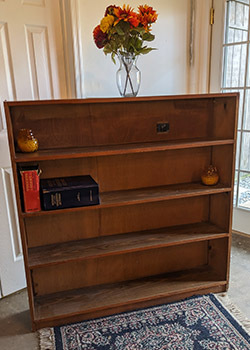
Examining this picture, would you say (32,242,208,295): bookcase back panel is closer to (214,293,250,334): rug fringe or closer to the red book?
(214,293,250,334): rug fringe

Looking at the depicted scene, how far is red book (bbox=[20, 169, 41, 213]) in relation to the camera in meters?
1.48

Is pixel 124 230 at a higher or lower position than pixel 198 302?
higher

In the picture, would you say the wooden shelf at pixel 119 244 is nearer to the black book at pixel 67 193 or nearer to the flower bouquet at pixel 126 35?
the black book at pixel 67 193

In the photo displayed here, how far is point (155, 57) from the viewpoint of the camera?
92.3 inches

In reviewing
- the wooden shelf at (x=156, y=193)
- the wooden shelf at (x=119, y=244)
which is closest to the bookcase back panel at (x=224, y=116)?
the wooden shelf at (x=156, y=193)

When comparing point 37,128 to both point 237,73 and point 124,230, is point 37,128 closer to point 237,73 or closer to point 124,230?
point 124,230

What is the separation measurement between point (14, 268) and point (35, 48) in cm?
142

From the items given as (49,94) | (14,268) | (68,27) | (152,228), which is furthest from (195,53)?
(14,268)

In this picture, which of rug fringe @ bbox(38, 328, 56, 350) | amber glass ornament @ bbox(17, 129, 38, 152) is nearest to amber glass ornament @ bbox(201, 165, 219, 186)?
amber glass ornament @ bbox(17, 129, 38, 152)

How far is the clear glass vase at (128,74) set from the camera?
1.65 metres

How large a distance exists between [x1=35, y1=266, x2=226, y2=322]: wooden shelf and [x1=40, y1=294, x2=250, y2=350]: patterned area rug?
0.08 m

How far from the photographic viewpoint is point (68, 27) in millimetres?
1937

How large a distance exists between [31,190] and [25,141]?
251 mm

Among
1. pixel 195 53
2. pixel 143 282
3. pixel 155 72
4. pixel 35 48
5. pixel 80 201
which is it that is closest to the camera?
pixel 80 201
